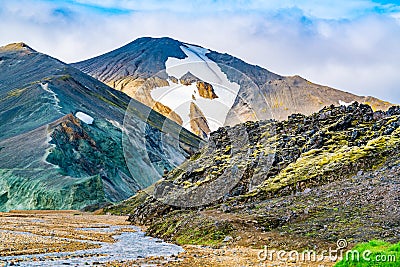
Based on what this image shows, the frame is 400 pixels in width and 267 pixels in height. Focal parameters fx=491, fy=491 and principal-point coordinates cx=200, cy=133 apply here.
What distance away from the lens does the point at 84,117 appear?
172500mm

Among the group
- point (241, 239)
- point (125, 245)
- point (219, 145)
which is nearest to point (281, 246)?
point (241, 239)

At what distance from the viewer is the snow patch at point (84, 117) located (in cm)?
17100

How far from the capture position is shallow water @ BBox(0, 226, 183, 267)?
94.4 ft

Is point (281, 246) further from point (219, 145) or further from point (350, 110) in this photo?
point (219, 145)

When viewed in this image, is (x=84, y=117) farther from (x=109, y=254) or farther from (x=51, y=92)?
(x=109, y=254)

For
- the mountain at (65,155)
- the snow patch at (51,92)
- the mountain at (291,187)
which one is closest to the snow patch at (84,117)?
the mountain at (65,155)

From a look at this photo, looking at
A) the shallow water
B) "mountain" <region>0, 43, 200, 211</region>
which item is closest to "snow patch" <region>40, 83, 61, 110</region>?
"mountain" <region>0, 43, 200, 211</region>

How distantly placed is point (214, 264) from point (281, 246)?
6.34 m

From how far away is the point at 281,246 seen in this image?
31.8 metres

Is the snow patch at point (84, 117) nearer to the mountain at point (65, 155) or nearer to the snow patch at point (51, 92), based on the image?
the mountain at point (65, 155)

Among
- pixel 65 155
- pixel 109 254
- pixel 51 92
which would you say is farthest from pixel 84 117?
pixel 109 254

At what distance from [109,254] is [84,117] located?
470 feet

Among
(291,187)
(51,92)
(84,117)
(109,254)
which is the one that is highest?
(51,92)

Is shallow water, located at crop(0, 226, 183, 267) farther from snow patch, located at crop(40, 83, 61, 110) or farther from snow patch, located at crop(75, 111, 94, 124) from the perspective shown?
snow patch, located at crop(40, 83, 61, 110)
